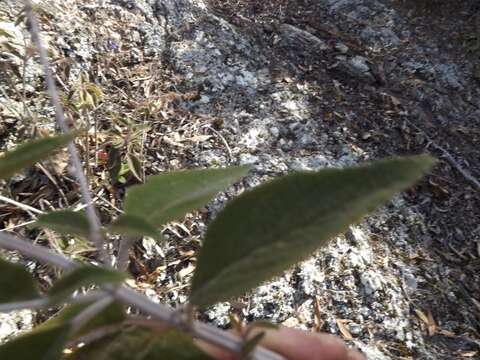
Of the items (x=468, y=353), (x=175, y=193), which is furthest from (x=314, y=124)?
(x=175, y=193)

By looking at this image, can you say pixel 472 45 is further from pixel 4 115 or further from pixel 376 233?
pixel 4 115

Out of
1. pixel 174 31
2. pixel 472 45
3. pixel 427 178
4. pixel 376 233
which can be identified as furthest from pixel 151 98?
pixel 472 45

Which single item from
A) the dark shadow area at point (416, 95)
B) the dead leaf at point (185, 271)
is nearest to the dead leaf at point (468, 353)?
the dark shadow area at point (416, 95)

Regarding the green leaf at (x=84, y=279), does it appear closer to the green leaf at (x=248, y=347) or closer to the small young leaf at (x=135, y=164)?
the green leaf at (x=248, y=347)

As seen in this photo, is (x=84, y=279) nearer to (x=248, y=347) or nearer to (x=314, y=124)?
(x=248, y=347)

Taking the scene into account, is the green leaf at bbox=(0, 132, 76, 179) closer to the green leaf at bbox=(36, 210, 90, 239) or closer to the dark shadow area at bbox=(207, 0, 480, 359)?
the green leaf at bbox=(36, 210, 90, 239)
